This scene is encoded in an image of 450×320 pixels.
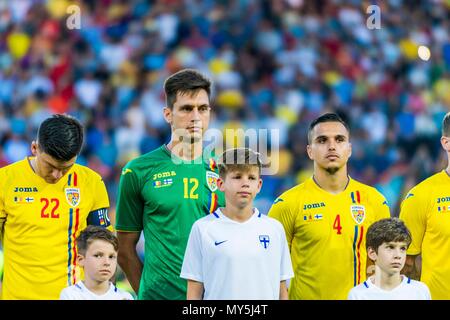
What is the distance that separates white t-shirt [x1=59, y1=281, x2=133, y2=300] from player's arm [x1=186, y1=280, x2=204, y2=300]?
0.35 meters

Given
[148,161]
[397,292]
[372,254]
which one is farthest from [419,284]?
[148,161]

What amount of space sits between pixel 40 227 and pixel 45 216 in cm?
8

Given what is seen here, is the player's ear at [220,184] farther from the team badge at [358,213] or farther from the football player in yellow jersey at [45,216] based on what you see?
the team badge at [358,213]

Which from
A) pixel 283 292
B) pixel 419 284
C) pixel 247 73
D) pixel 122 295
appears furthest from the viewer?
pixel 247 73

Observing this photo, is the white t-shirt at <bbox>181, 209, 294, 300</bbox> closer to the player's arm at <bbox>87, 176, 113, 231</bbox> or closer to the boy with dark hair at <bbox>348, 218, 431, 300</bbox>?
the boy with dark hair at <bbox>348, 218, 431, 300</bbox>

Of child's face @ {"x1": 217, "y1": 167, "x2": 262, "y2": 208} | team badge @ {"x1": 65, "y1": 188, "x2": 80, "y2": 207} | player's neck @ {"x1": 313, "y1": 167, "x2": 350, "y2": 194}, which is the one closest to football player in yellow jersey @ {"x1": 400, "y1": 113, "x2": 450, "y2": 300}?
player's neck @ {"x1": 313, "y1": 167, "x2": 350, "y2": 194}

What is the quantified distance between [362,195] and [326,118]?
55 centimetres

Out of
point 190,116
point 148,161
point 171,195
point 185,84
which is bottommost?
point 171,195

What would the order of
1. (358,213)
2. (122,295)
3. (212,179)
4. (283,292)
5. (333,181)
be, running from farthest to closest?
(333,181) → (358,213) → (212,179) → (122,295) → (283,292)

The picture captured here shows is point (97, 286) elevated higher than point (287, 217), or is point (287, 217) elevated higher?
point (287, 217)

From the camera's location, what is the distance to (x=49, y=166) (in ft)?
22.5

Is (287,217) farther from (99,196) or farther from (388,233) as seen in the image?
(99,196)
